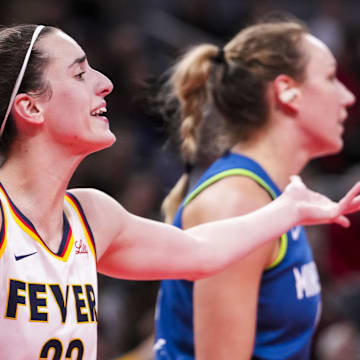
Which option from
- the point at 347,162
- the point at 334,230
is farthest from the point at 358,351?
the point at 347,162

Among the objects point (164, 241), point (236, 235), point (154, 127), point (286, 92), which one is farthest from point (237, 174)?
point (154, 127)

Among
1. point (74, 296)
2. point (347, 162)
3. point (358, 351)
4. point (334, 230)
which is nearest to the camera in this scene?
point (74, 296)

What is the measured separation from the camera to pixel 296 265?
3.31 metres

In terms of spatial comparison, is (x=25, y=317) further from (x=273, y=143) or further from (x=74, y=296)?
(x=273, y=143)

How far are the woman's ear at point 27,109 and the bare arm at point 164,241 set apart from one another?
1.07 ft

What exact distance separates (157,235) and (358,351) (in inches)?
101

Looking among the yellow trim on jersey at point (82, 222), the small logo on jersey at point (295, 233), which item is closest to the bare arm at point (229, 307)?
the small logo on jersey at point (295, 233)

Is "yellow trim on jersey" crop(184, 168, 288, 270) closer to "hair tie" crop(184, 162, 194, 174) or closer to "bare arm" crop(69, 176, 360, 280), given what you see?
"hair tie" crop(184, 162, 194, 174)

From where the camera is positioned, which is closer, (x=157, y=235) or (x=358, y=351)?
(x=157, y=235)

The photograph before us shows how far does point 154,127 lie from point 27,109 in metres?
2.73

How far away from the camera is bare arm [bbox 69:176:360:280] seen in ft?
8.51

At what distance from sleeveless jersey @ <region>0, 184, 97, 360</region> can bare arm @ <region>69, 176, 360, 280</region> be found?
0.16 m

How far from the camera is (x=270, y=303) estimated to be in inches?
127

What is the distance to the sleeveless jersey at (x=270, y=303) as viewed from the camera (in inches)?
127
